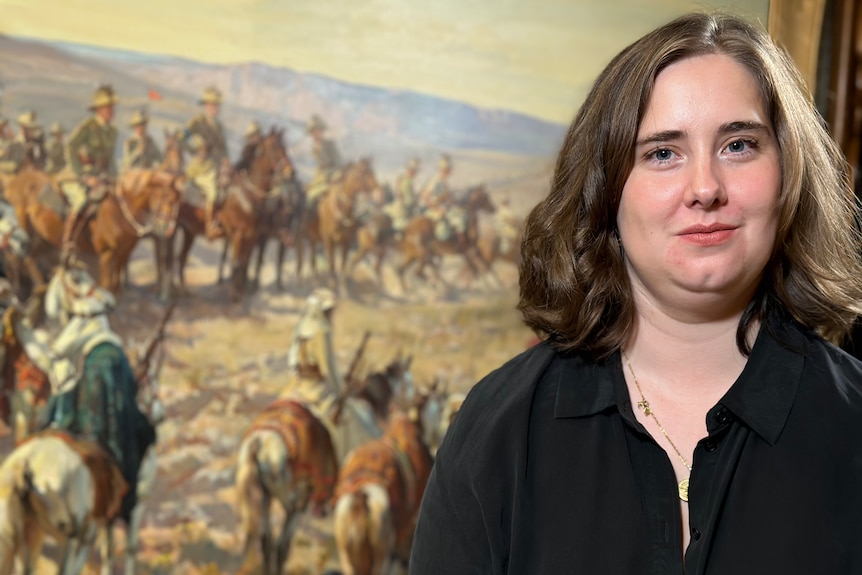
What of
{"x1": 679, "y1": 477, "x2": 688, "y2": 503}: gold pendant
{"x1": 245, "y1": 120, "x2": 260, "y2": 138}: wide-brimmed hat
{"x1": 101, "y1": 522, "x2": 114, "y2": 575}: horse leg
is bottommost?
{"x1": 101, "y1": 522, "x2": 114, "y2": 575}: horse leg

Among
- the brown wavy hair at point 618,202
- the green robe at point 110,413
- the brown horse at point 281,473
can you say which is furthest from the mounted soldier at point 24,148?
the brown wavy hair at point 618,202

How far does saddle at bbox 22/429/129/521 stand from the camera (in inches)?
134

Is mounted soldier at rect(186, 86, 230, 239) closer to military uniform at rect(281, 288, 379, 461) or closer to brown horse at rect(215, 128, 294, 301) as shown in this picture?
brown horse at rect(215, 128, 294, 301)

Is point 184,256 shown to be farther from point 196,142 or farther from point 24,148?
point 24,148

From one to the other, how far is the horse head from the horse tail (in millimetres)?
1550

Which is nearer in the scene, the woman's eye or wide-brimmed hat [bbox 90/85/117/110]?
the woman's eye

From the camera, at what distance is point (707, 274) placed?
147cm

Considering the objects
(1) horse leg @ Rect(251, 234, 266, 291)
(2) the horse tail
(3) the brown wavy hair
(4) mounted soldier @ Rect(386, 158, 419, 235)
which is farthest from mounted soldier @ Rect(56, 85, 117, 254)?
(3) the brown wavy hair

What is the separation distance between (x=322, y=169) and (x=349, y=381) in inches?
34.3

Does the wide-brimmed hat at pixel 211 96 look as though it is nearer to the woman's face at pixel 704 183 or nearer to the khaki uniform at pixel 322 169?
the khaki uniform at pixel 322 169

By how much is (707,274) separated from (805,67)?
203 cm

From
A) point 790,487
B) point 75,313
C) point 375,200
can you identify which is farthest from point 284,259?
point 790,487

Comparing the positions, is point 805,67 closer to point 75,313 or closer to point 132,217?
point 132,217

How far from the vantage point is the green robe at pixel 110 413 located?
11.2ft
